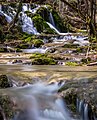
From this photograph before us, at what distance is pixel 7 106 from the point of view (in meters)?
5.47

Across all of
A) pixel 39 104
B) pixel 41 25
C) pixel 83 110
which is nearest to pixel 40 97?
pixel 39 104

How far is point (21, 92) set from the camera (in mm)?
6461

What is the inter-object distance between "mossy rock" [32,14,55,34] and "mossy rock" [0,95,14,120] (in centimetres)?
1906

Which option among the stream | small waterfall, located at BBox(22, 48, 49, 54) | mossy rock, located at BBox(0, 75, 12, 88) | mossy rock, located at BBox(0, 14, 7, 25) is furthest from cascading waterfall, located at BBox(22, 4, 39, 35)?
mossy rock, located at BBox(0, 75, 12, 88)

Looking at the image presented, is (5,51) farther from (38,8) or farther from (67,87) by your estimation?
(38,8)

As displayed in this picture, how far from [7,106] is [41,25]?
64.9 ft

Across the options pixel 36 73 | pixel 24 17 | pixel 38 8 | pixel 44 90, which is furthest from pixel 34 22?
pixel 44 90

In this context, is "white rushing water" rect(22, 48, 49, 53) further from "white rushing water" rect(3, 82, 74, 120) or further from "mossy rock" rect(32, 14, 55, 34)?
"white rushing water" rect(3, 82, 74, 120)

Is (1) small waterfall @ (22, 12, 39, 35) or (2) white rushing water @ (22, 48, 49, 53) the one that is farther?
(1) small waterfall @ (22, 12, 39, 35)

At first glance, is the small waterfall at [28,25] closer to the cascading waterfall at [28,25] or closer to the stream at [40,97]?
the cascading waterfall at [28,25]

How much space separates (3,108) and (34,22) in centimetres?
1957

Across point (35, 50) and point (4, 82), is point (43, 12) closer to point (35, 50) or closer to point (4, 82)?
point (35, 50)

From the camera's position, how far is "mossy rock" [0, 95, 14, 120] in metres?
5.38

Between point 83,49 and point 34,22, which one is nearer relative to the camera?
Result: point 83,49
